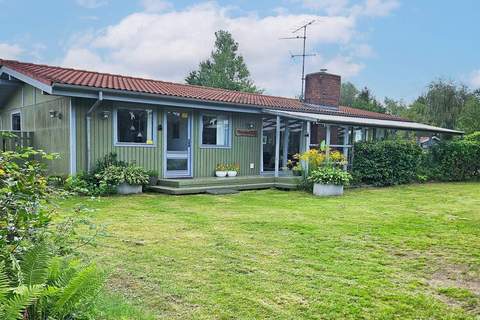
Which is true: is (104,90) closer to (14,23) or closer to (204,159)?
(204,159)

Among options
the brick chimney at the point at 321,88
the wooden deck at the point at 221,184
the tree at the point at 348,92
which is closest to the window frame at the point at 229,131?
the wooden deck at the point at 221,184

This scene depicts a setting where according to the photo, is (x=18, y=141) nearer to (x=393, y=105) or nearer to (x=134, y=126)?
(x=134, y=126)

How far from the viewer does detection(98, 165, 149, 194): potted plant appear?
9883 millimetres

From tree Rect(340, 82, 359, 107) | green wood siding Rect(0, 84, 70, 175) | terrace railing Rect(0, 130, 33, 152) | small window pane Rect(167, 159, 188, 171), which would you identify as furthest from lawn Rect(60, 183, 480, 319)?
tree Rect(340, 82, 359, 107)

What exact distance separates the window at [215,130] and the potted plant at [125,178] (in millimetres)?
2817

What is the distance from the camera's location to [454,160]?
16.0 meters

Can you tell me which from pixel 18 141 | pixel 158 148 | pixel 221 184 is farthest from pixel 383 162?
pixel 18 141

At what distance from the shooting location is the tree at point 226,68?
131 ft

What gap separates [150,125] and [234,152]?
3166mm

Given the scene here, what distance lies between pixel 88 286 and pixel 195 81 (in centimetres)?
4128

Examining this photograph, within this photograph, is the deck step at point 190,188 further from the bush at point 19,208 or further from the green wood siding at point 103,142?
the bush at point 19,208

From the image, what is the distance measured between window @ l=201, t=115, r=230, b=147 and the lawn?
466 cm

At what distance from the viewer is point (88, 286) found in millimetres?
2416

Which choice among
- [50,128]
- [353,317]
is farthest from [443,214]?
[50,128]
